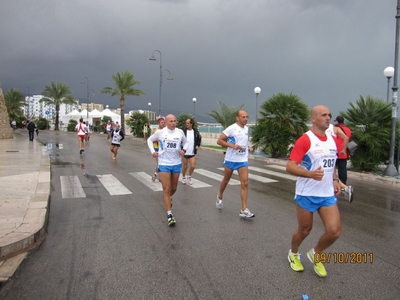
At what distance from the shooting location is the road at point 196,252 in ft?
11.1

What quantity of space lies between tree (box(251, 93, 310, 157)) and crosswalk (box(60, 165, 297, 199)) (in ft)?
13.6

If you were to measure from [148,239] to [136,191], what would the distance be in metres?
3.61

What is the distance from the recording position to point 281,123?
1630cm

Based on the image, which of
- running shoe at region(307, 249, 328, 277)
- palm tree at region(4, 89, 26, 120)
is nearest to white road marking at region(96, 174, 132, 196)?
running shoe at region(307, 249, 328, 277)

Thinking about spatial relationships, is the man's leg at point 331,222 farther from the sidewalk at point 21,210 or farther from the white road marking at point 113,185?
the white road marking at point 113,185

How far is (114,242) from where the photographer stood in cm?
475

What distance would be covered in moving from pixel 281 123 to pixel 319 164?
43.3 ft

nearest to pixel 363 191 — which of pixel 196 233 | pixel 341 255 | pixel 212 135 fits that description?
pixel 341 255

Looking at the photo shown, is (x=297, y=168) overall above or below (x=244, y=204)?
above

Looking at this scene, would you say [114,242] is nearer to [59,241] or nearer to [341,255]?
[59,241]

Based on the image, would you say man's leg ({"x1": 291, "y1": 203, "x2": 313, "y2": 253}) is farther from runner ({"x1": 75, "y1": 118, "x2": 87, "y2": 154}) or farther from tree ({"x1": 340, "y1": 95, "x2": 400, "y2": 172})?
runner ({"x1": 75, "y1": 118, "x2": 87, "y2": 154})

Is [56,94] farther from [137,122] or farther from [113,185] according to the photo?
[113,185]

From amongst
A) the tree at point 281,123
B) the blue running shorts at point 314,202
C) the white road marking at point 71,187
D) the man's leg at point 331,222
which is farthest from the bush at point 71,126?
the man's leg at point 331,222

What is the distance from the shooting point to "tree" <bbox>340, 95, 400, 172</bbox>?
→ 11.7m
